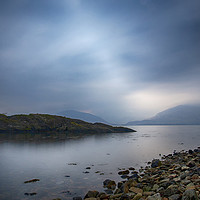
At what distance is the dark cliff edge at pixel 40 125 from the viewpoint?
264 feet

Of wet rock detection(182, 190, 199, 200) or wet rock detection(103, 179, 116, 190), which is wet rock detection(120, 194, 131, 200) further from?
wet rock detection(103, 179, 116, 190)

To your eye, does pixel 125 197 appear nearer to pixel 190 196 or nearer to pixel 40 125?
pixel 190 196

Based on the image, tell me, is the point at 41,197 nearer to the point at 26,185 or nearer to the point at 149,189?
the point at 26,185

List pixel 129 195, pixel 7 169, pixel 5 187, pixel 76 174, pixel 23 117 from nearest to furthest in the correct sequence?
pixel 129 195 < pixel 5 187 < pixel 76 174 < pixel 7 169 < pixel 23 117

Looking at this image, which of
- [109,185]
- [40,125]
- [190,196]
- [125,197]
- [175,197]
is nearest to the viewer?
[190,196]

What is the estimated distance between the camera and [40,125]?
88438mm

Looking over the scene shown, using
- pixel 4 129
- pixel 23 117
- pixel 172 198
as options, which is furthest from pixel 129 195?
pixel 23 117

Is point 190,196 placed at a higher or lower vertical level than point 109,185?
higher

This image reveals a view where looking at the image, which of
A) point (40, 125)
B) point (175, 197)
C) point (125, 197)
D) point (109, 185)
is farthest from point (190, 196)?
point (40, 125)

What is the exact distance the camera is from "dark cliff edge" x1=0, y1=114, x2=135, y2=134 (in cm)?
8038

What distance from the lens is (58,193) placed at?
12.5 m

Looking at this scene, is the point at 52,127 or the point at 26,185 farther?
the point at 52,127

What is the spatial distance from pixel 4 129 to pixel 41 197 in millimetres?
76823

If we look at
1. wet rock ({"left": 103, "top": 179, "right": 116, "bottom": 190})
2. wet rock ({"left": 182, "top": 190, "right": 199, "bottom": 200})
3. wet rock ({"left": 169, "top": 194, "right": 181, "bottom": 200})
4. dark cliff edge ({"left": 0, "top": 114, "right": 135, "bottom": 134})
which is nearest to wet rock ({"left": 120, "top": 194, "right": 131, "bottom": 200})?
wet rock ({"left": 169, "top": 194, "right": 181, "bottom": 200})
